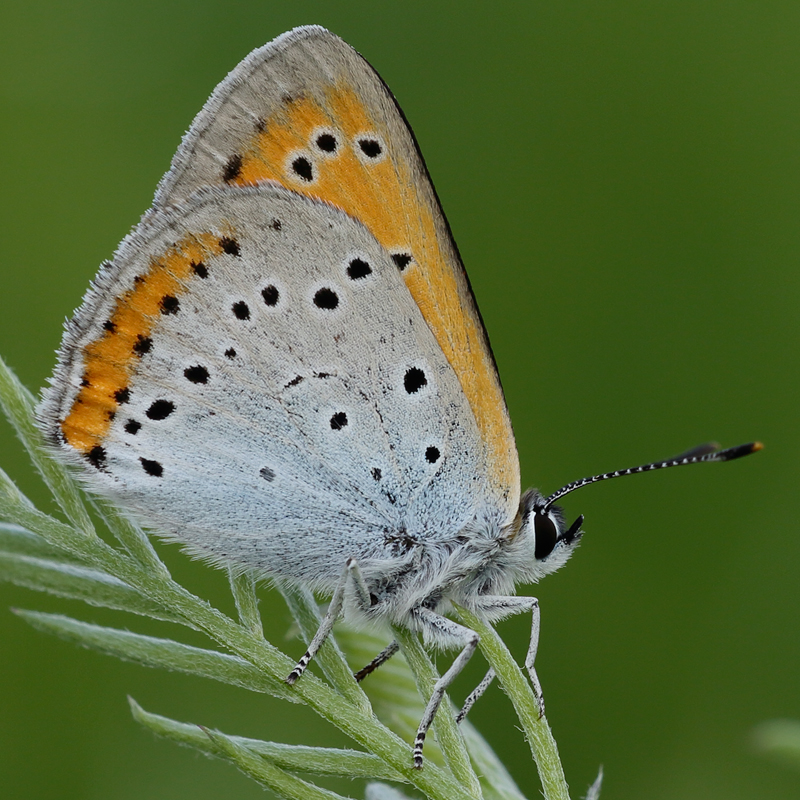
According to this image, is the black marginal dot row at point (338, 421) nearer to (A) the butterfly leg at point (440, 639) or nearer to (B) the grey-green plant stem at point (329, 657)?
(A) the butterfly leg at point (440, 639)

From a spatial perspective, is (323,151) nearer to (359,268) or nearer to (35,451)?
(359,268)

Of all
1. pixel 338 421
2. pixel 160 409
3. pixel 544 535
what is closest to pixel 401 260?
pixel 338 421

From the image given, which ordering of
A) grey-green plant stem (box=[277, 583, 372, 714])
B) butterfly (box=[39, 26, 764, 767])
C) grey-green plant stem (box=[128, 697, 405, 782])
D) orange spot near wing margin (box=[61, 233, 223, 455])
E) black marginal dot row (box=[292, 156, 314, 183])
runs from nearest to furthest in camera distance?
grey-green plant stem (box=[128, 697, 405, 782]), grey-green plant stem (box=[277, 583, 372, 714]), orange spot near wing margin (box=[61, 233, 223, 455]), butterfly (box=[39, 26, 764, 767]), black marginal dot row (box=[292, 156, 314, 183])

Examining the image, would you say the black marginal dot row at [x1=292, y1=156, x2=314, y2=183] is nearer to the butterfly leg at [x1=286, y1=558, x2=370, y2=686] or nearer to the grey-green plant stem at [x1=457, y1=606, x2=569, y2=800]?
the butterfly leg at [x1=286, y1=558, x2=370, y2=686]

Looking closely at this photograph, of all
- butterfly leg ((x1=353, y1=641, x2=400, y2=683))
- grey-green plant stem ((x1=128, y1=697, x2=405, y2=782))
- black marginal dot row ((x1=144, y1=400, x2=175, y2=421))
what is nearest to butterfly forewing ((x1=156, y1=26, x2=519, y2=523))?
black marginal dot row ((x1=144, y1=400, x2=175, y2=421))

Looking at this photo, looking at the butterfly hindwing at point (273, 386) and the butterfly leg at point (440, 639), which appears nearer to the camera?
the butterfly leg at point (440, 639)

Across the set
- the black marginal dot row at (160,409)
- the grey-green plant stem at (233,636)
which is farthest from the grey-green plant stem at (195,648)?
the black marginal dot row at (160,409)
